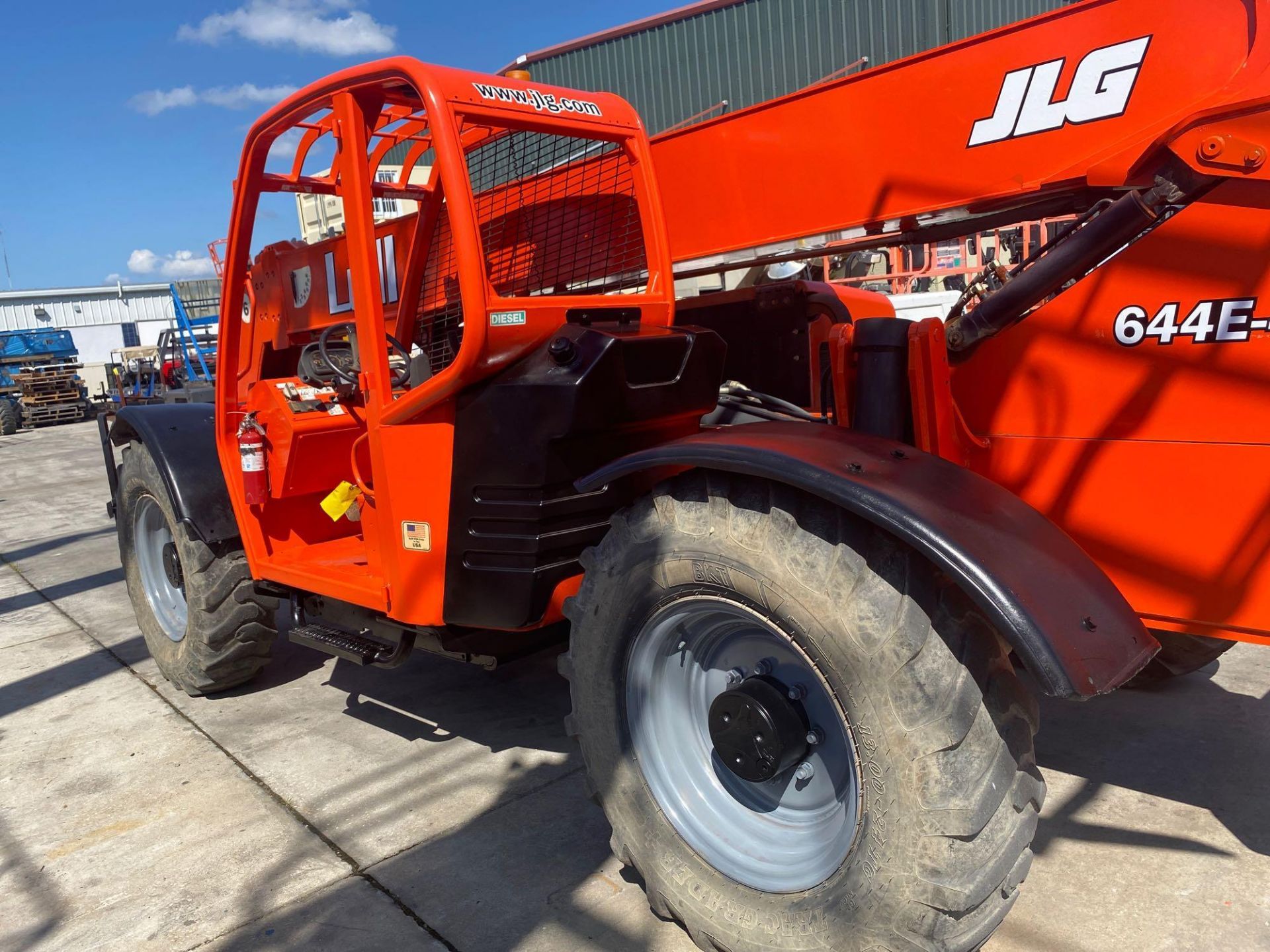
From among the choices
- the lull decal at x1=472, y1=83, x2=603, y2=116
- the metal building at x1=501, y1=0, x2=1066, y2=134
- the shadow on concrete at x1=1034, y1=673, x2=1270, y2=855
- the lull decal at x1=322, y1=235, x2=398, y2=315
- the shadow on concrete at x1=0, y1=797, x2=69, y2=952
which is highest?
the metal building at x1=501, y1=0, x2=1066, y2=134

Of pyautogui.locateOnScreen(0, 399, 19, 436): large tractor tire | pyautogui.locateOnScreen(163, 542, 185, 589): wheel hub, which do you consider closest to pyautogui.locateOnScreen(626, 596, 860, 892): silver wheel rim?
pyautogui.locateOnScreen(163, 542, 185, 589): wheel hub

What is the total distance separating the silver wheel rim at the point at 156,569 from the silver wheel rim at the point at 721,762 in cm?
316

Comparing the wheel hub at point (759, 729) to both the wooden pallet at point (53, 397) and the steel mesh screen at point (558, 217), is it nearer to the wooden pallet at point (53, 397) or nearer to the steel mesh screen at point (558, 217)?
the steel mesh screen at point (558, 217)

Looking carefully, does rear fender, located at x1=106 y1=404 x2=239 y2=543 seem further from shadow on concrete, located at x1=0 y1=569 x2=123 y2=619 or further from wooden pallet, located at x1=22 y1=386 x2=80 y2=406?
wooden pallet, located at x1=22 y1=386 x2=80 y2=406

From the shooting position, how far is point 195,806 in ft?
11.5

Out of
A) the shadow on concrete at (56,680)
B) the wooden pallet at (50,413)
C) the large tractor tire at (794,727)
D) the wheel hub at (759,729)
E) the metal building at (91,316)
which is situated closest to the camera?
the large tractor tire at (794,727)

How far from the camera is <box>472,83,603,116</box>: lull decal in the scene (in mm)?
2918

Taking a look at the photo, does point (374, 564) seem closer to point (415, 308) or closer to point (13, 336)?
point (415, 308)

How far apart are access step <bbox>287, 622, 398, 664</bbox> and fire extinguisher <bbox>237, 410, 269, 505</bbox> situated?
23.3 inches

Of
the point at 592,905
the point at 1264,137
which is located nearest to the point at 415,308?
the point at 592,905

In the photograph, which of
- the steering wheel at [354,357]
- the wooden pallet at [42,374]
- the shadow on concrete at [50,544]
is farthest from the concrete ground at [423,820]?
the wooden pallet at [42,374]

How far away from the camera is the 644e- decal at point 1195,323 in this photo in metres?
2.08

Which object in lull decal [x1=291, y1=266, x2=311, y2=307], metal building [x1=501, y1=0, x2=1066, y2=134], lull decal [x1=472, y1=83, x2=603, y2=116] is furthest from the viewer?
metal building [x1=501, y1=0, x2=1066, y2=134]

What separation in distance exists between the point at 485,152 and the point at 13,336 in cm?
2815
